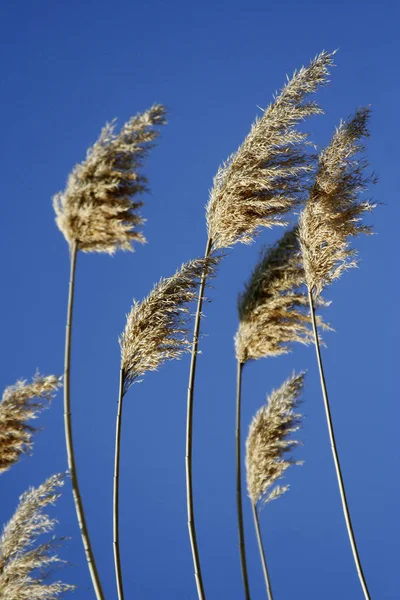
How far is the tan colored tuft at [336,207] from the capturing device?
4871mm

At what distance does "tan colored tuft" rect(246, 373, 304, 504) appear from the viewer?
5.76m

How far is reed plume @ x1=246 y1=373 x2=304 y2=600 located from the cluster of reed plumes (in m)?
0.41

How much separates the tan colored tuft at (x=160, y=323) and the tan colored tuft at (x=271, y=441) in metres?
1.60

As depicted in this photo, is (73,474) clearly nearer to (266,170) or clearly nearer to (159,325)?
(159,325)

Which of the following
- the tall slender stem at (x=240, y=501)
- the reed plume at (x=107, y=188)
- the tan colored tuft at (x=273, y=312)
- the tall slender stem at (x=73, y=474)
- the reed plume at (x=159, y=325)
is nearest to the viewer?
the tall slender stem at (x=73, y=474)

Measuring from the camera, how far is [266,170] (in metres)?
4.50

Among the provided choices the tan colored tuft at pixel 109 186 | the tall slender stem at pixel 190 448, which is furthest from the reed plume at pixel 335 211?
the tan colored tuft at pixel 109 186

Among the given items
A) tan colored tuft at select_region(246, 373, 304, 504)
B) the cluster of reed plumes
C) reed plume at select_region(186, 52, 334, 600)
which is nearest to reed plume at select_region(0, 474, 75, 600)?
the cluster of reed plumes

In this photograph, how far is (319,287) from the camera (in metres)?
5.16

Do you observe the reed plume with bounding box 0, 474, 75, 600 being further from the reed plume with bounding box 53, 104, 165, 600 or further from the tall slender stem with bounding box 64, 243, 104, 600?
the reed plume with bounding box 53, 104, 165, 600

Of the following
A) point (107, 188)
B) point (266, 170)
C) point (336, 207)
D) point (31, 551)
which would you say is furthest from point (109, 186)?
point (31, 551)

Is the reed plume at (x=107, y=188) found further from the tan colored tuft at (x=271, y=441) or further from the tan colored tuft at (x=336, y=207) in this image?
the tan colored tuft at (x=271, y=441)

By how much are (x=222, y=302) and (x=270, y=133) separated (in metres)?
13.3

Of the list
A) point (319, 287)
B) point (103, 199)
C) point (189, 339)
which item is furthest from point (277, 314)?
point (103, 199)
